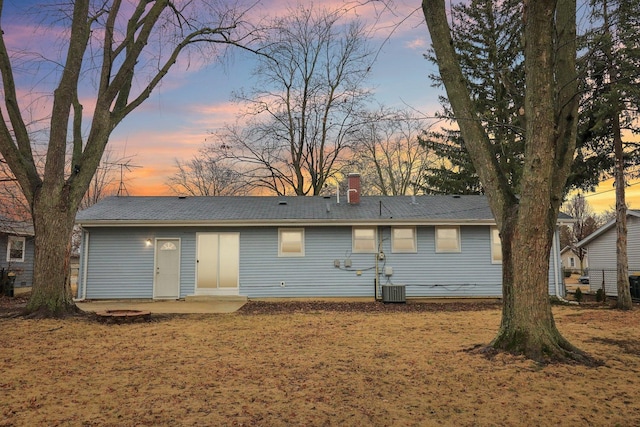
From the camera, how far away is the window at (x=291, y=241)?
14.1 m

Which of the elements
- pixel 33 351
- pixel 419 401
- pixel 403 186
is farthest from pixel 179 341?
pixel 403 186

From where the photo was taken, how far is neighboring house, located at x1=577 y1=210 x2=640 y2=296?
17.3m

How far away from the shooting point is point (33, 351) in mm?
6367

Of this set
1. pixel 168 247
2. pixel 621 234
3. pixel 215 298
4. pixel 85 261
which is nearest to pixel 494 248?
pixel 621 234

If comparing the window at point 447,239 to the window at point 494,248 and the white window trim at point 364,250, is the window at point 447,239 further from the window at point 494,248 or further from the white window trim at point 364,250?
the white window trim at point 364,250

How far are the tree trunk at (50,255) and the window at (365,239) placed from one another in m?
8.27

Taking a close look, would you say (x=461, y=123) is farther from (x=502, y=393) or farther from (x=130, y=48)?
(x=130, y=48)

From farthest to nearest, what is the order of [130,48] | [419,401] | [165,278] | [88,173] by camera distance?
1. [165,278]
2. [130,48]
3. [88,173]
4. [419,401]

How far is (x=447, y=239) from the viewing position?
14.3 m

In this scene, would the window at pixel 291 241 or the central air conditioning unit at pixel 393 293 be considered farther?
the window at pixel 291 241

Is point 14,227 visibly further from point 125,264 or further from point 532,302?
point 532,302

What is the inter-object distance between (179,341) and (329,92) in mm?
21502

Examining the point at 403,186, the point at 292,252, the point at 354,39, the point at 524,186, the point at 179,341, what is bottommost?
the point at 179,341

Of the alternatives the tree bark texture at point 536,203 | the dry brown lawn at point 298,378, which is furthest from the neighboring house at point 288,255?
the tree bark texture at point 536,203
